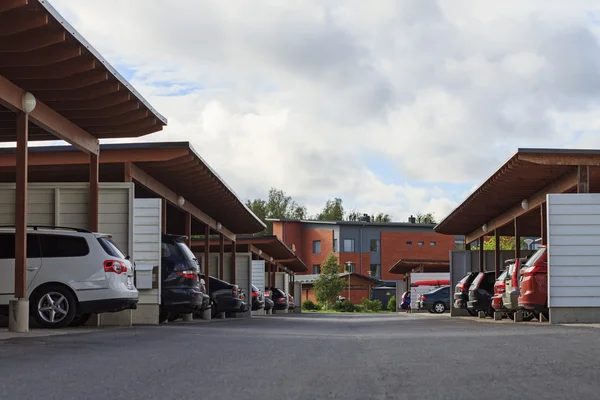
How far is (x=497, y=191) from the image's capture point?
26594 millimetres

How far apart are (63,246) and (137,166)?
19.4ft

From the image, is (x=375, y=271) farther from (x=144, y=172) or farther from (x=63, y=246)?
(x=63, y=246)

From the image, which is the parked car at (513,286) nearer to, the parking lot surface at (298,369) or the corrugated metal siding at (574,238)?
the corrugated metal siding at (574,238)

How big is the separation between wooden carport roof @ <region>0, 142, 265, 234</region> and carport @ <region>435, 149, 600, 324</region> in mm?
6900

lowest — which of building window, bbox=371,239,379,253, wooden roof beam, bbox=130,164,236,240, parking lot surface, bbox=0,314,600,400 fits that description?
parking lot surface, bbox=0,314,600,400

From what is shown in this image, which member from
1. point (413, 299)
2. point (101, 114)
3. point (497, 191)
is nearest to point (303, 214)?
point (413, 299)

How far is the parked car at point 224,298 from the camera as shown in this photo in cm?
3014

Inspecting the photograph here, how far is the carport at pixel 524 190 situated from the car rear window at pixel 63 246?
8.94m

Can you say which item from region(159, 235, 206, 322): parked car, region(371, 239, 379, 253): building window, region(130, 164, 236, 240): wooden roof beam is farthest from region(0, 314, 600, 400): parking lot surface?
region(371, 239, 379, 253): building window

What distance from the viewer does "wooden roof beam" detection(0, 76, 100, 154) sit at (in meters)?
14.7

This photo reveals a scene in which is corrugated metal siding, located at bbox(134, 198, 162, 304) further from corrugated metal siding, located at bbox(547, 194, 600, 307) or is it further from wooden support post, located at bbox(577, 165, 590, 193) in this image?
wooden support post, located at bbox(577, 165, 590, 193)

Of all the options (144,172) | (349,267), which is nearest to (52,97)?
(144,172)

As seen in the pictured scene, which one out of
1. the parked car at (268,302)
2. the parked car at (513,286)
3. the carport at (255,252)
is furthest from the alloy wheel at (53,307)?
the parked car at (268,302)

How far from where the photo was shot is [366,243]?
105 m
